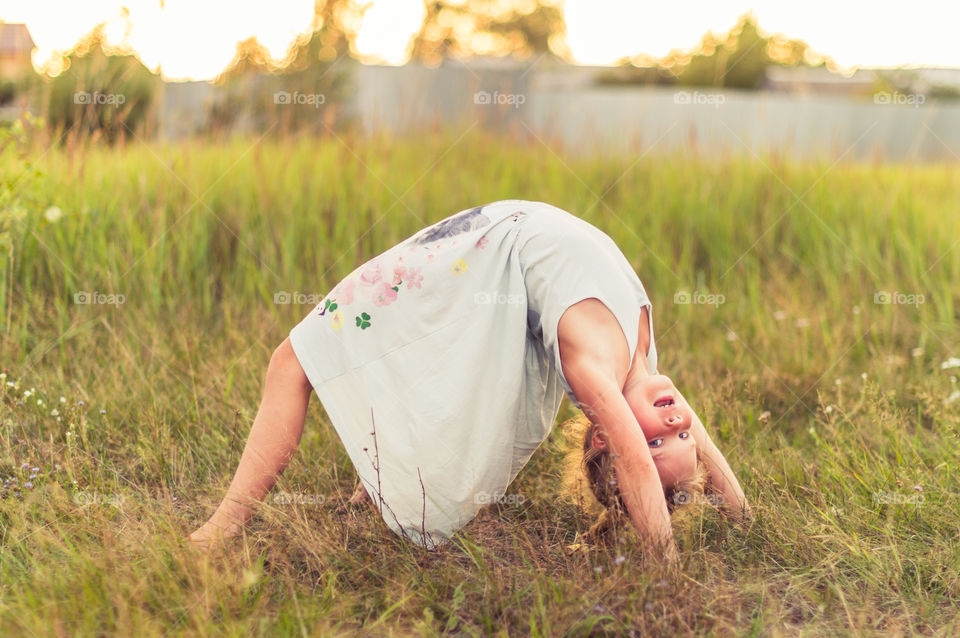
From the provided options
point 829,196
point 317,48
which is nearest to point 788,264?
point 829,196

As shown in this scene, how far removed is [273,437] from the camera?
216 cm

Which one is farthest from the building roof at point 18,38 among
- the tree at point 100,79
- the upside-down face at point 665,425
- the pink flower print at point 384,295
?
the upside-down face at point 665,425

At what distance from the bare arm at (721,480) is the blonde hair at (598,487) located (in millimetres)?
53

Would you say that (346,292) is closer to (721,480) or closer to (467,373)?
(467,373)

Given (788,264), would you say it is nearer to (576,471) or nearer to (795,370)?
(795,370)

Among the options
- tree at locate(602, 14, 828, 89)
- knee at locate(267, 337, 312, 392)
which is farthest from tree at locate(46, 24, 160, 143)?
tree at locate(602, 14, 828, 89)

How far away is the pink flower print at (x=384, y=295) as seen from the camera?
6.82 feet

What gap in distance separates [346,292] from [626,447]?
79 centimetres

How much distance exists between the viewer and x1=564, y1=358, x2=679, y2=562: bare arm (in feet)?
6.38

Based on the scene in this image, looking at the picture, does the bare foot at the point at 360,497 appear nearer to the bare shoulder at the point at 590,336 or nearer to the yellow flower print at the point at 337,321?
the yellow flower print at the point at 337,321

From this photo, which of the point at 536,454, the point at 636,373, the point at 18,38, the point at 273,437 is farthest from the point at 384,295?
the point at 18,38

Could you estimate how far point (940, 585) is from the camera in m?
2.13

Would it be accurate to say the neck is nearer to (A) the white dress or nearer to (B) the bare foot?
(A) the white dress

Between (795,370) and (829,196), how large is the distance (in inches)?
65.2
